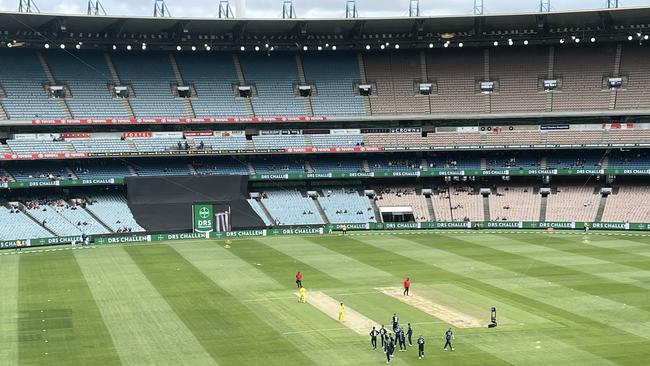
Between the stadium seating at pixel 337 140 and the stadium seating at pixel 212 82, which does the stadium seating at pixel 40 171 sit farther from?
the stadium seating at pixel 337 140

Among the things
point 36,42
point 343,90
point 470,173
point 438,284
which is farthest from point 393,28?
point 438,284

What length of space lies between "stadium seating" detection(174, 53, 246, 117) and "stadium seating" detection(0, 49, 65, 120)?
13.2 meters

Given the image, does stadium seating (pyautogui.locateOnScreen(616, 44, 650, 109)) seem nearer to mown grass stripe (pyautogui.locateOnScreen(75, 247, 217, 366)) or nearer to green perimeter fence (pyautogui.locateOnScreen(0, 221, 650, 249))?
green perimeter fence (pyautogui.locateOnScreen(0, 221, 650, 249))

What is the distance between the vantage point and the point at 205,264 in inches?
2389

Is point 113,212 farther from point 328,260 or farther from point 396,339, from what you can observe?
point 396,339

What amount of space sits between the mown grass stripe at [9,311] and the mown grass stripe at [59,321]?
12.9 inches

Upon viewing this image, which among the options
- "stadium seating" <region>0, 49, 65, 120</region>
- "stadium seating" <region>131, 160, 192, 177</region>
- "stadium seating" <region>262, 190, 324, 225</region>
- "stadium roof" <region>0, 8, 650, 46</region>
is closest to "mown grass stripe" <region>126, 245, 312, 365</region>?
"stadium seating" <region>262, 190, 324, 225</region>

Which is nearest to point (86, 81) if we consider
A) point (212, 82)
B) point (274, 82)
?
point (212, 82)

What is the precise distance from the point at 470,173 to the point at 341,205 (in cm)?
1318

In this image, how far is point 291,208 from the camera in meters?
83.5

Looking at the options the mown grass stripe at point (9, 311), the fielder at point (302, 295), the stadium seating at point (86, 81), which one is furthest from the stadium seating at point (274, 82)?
the fielder at point (302, 295)

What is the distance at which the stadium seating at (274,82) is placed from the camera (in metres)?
87.1

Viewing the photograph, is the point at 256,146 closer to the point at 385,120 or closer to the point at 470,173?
the point at 385,120

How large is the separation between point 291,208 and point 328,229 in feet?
16.1
